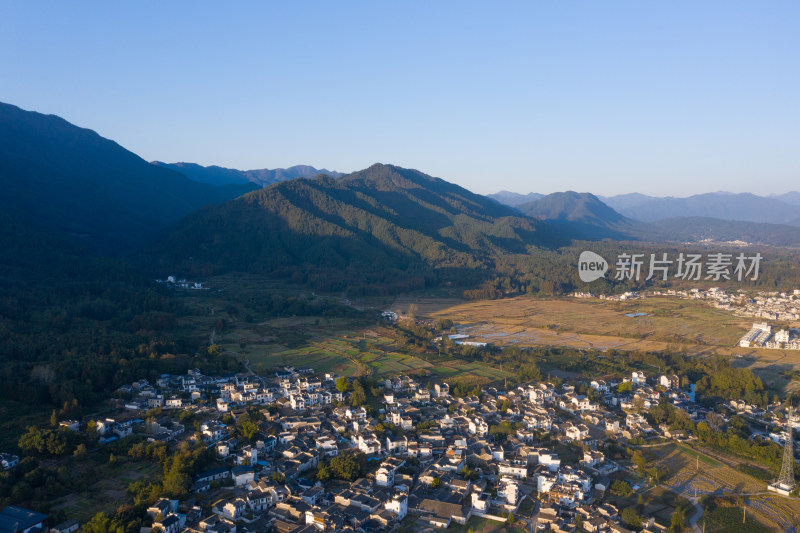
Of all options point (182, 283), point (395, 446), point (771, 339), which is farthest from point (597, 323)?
point (182, 283)

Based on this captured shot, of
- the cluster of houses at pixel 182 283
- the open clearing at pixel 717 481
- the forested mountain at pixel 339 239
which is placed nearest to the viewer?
the open clearing at pixel 717 481

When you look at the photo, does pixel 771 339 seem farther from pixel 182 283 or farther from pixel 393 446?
pixel 182 283

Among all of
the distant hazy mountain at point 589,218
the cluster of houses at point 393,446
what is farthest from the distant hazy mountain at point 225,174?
the cluster of houses at point 393,446

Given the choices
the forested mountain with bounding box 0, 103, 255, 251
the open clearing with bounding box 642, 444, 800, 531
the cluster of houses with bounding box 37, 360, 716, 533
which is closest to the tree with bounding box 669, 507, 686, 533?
the cluster of houses with bounding box 37, 360, 716, 533

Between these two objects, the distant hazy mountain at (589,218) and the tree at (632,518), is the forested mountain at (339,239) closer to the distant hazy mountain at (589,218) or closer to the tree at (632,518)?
the tree at (632,518)

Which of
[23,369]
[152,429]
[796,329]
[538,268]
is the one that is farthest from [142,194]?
[796,329]
